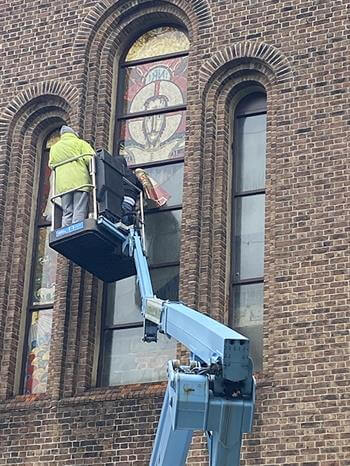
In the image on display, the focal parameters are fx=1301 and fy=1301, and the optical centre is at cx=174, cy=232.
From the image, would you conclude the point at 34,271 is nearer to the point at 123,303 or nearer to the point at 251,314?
the point at 123,303

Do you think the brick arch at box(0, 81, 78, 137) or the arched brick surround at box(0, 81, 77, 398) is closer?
the arched brick surround at box(0, 81, 77, 398)

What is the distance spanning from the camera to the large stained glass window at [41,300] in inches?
634

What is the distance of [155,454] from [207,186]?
480 cm

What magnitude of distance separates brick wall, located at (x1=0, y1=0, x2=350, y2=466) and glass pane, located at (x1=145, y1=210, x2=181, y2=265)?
0.95 feet

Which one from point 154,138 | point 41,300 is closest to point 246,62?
point 154,138

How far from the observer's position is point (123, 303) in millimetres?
16016

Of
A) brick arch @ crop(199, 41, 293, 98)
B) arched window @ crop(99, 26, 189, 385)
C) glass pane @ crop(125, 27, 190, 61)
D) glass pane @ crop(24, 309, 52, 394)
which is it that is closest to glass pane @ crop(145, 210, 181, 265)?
arched window @ crop(99, 26, 189, 385)

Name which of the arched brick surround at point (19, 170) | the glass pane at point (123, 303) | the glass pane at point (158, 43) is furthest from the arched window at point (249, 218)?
the arched brick surround at point (19, 170)

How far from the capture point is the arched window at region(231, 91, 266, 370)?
15.1m

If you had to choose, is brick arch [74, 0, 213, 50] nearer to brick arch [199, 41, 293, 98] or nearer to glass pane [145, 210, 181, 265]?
brick arch [199, 41, 293, 98]

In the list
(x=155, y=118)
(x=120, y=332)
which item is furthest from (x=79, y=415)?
(x=155, y=118)

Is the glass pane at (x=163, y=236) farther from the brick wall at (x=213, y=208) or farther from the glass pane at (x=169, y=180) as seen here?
the brick wall at (x=213, y=208)

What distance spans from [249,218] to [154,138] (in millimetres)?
1903

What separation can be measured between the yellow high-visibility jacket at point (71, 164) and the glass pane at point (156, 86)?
5.39ft
